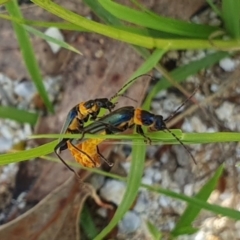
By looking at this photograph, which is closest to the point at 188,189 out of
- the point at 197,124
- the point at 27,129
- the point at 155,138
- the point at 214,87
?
the point at 197,124

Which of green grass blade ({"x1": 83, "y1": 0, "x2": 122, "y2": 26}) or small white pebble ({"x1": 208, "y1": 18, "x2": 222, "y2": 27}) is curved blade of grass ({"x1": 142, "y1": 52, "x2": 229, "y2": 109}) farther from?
green grass blade ({"x1": 83, "y1": 0, "x2": 122, "y2": 26})

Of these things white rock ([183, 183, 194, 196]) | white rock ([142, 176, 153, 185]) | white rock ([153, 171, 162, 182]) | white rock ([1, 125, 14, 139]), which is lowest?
white rock ([183, 183, 194, 196])

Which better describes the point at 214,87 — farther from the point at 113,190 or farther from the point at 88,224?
the point at 88,224

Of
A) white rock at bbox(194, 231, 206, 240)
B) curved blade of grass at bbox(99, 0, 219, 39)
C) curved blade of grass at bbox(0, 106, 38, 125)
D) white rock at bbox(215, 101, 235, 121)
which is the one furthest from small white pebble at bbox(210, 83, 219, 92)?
curved blade of grass at bbox(0, 106, 38, 125)

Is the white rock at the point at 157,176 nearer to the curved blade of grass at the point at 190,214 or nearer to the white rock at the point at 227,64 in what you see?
the curved blade of grass at the point at 190,214

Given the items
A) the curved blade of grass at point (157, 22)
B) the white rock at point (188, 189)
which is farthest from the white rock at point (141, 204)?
the curved blade of grass at point (157, 22)

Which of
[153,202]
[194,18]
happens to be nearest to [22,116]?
[153,202]

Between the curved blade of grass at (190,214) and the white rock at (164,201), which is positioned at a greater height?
the white rock at (164,201)
